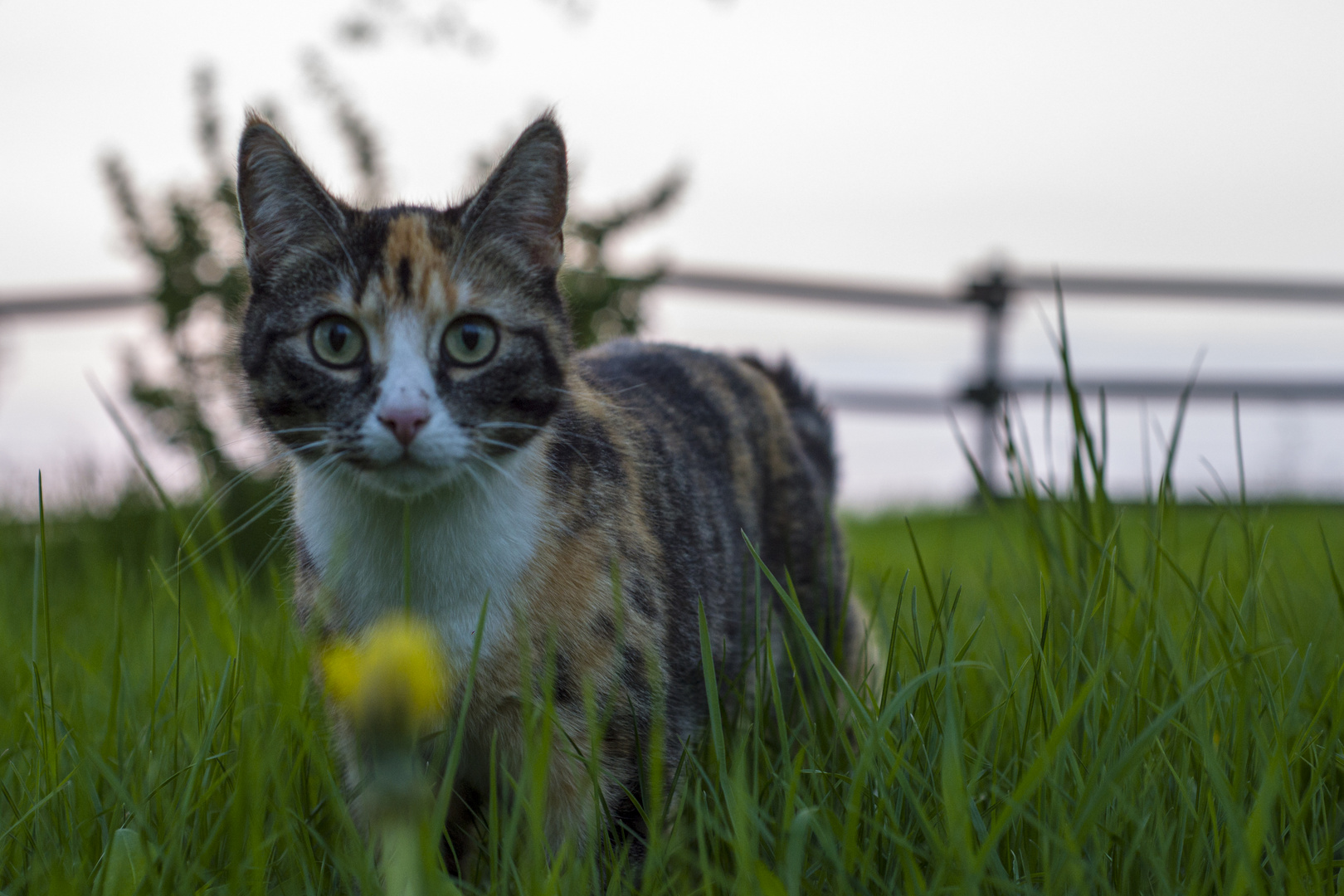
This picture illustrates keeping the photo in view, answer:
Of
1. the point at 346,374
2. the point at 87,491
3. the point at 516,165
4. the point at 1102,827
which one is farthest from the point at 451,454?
the point at 87,491

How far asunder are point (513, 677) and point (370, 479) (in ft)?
1.15

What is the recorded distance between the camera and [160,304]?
404cm

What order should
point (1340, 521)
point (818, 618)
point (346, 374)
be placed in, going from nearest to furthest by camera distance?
point (346, 374), point (818, 618), point (1340, 521)

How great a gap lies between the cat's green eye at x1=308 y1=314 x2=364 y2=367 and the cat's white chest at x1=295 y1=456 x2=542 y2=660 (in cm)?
18

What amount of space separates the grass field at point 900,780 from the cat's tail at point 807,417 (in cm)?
90

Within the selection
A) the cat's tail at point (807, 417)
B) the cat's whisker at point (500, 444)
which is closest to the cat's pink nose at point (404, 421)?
the cat's whisker at point (500, 444)

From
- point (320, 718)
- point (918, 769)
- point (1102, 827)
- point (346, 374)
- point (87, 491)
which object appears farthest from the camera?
point (87, 491)

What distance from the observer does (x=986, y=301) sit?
30.1ft

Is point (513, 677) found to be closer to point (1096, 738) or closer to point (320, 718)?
point (320, 718)

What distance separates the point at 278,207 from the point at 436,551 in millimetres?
676

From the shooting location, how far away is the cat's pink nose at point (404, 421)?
135cm

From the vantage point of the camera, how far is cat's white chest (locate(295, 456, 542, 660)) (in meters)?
1.43

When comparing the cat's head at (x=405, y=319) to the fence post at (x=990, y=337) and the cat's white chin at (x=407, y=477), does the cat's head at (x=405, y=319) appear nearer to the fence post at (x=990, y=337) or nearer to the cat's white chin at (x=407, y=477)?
the cat's white chin at (x=407, y=477)

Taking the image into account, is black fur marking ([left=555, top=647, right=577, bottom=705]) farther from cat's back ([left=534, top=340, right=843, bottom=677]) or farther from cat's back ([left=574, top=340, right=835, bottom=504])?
cat's back ([left=574, top=340, right=835, bottom=504])
